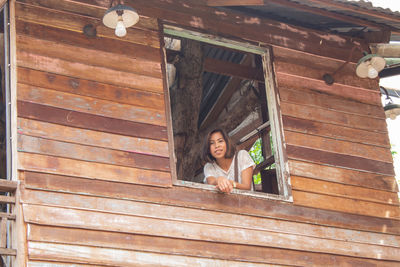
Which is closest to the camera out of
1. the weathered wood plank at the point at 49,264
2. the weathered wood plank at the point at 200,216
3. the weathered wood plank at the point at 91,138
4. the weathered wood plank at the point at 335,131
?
the weathered wood plank at the point at 49,264

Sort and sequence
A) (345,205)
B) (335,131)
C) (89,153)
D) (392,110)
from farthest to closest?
1. (392,110)
2. (335,131)
3. (345,205)
4. (89,153)

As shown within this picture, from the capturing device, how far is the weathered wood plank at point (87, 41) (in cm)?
726

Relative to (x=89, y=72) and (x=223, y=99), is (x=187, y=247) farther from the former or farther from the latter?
(x=223, y=99)

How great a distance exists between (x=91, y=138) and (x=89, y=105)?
0.38 meters

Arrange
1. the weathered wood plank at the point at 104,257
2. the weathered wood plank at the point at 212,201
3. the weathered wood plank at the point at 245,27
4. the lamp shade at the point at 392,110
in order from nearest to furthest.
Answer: the weathered wood plank at the point at 104,257, the weathered wood plank at the point at 212,201, the weathered wood plank at the point at 245,27, the lamp shade at the point at 392,110

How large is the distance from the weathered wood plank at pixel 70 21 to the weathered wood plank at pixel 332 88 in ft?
5.71

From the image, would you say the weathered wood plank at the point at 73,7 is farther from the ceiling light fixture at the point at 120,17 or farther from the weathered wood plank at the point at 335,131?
the weathered wood plank at the point at 335,131

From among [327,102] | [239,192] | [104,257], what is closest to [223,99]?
[327,102]

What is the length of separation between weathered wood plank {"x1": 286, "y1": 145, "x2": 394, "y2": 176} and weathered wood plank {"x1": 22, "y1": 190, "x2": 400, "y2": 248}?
85 centimetres

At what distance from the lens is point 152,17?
8109mm

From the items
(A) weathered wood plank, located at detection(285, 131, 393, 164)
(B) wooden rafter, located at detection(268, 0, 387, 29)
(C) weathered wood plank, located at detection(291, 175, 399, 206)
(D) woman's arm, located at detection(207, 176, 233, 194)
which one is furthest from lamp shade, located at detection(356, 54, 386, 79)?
(D) woman's arm, located at detection(207, 176, 233, 194)

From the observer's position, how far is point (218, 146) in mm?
8219

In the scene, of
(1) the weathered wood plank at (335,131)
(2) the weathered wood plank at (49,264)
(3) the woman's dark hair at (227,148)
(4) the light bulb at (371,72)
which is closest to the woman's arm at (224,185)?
(3) the woman's dark hair at (227,148)

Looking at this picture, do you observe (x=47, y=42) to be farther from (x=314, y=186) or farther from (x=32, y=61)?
(x=314, y=186)
